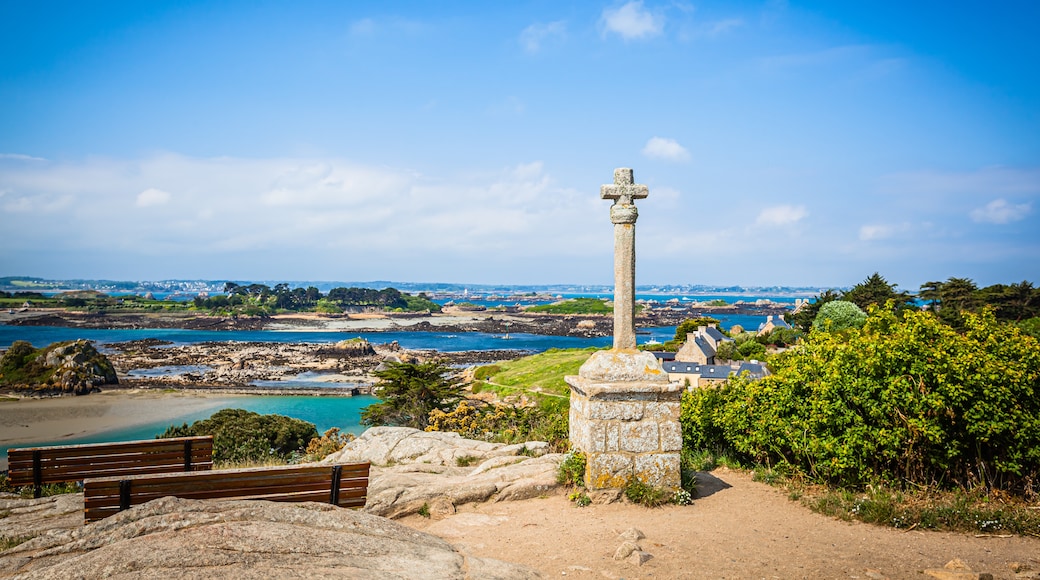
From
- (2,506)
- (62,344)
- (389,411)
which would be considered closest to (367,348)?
(62,344)

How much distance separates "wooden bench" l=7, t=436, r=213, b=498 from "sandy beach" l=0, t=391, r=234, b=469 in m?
21.9

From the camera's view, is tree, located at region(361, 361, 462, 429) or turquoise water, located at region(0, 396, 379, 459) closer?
tree, located at region(361, 361, 462, 429)

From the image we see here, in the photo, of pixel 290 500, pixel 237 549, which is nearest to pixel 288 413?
pixel 290 500

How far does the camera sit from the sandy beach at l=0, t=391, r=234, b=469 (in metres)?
30.4

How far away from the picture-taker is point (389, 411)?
24297 millimetres

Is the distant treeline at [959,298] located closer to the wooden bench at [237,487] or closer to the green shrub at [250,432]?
the green shrub at [250,432]

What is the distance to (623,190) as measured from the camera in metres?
8.41

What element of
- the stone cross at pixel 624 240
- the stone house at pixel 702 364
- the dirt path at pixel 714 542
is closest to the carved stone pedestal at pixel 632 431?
the dirt path at pixel 714 542

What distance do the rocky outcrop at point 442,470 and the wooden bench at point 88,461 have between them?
2.76 meters

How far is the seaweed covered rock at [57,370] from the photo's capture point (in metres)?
43.8

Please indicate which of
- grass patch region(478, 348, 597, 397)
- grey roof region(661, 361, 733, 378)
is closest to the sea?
grass patch region(478, 348, 597, 397)

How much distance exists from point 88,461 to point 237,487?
3.45 meters

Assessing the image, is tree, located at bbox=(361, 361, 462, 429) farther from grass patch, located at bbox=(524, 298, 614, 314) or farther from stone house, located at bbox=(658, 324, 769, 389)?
grass patch, located at bbox=(524, 298, 614, 314)

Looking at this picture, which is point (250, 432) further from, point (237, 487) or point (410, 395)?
point (237, 487)
